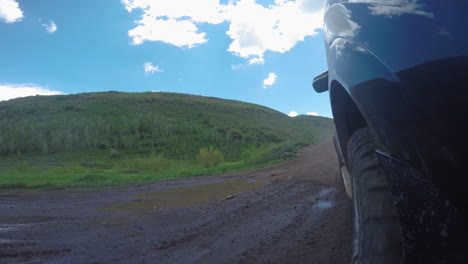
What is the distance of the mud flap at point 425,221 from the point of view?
34.0 inches

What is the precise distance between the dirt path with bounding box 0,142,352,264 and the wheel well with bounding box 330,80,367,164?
1.11 metres

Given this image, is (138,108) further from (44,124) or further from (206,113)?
(44,124)

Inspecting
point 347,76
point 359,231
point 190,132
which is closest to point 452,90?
point 347,76

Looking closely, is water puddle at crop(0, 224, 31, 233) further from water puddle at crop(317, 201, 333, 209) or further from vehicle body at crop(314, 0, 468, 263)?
vehicle body at crop(314, 0, 468, 263)

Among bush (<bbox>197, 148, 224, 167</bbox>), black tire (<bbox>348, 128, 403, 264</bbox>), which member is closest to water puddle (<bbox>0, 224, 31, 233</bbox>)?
black tire (<bbox>348, 128, 403, 264</bbox>)

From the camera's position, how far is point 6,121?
121 ft

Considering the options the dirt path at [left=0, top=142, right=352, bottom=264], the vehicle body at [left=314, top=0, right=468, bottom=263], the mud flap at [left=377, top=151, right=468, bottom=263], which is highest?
the vehicle body at [left=314, top=0, right=468, bottom=263]

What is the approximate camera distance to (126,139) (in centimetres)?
3225

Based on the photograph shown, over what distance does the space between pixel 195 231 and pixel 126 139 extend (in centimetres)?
3092

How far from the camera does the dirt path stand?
2.75 m

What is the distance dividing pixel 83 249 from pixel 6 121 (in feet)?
144

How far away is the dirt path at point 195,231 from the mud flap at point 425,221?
1575 millimetres

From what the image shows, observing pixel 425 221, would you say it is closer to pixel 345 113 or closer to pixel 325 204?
pixel 345 113

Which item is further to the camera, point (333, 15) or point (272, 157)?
point (272, 157)
